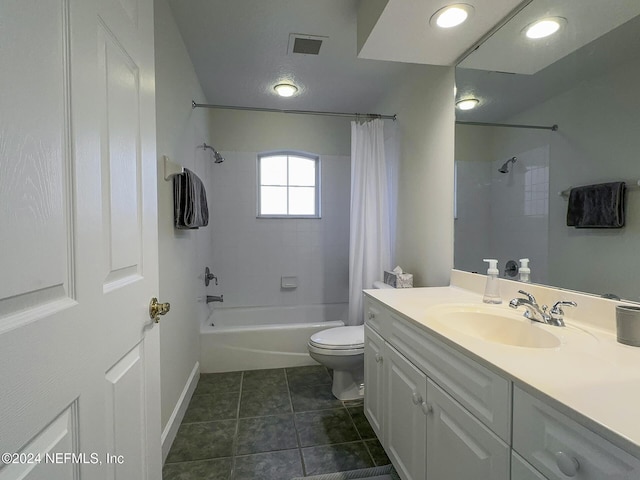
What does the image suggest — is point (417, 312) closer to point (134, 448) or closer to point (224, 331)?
point (134, 448)

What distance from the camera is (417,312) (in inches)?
48.4

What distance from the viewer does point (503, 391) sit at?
73 centimetres

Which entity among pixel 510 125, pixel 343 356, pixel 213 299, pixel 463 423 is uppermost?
pixel 510 125

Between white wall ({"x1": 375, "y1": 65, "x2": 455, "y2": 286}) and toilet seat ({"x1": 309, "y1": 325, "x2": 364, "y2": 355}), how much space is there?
0.60m

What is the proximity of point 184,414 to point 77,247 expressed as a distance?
1.80m

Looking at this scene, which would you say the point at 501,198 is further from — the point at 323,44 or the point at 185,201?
the point at 185,201

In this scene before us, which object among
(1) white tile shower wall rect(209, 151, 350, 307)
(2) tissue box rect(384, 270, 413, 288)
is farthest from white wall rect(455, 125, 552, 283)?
(1) white tile shower wall rect(209, 151, 350, 307)

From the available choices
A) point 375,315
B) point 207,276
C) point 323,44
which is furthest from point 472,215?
point 207,276

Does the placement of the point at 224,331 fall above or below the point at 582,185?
below

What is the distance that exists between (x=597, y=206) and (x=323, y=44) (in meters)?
1.79

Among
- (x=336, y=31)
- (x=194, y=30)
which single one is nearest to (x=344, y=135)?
(x=336, y=31)

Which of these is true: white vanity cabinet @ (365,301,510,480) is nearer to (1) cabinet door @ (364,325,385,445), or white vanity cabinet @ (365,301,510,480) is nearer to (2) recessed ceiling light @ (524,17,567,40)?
(1) cabinet door @ (364,325,385,445)

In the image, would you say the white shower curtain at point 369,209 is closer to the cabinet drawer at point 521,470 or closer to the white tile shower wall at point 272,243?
the white tile shower wall at point 272,243

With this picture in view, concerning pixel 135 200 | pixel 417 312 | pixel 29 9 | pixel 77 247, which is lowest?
pixel 417 312
